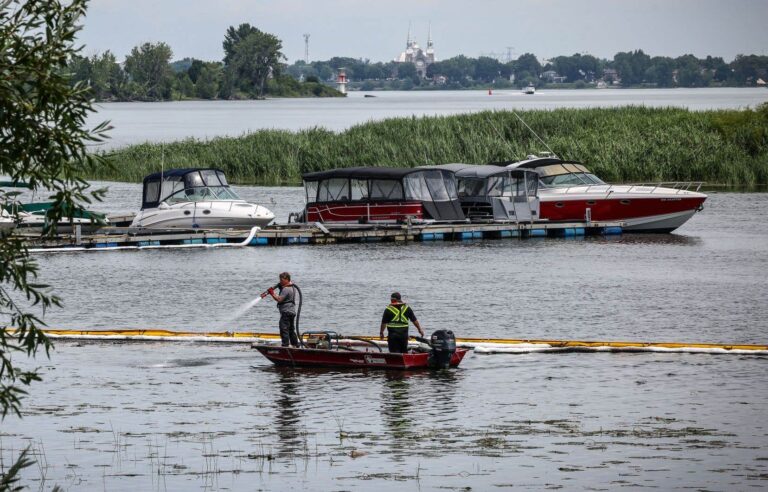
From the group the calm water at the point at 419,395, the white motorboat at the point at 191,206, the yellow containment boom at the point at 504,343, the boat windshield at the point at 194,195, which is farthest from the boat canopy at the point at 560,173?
the yellow containment boom at the point at 504,343

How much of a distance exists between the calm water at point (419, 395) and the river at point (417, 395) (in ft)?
0.21

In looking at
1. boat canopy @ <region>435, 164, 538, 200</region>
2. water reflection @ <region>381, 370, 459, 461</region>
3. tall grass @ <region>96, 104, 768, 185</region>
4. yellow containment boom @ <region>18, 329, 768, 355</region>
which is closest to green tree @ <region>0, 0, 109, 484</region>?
water reflection @ <region>381, 370, 459, 461</region>

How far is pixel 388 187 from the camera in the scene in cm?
→ 5188

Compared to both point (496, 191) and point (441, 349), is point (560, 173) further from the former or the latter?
point (441, 349)

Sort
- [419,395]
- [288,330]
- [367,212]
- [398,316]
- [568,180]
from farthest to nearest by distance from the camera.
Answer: [568,180], [367,212], [288,330], [398,316], [419,395]

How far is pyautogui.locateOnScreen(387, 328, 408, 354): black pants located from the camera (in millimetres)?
25375

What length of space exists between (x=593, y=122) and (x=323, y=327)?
1843 inches

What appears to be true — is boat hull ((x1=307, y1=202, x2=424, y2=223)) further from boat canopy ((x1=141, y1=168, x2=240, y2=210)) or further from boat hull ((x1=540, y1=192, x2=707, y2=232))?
boat hull ((x1=540, y1=192, x2=707, y2=232))

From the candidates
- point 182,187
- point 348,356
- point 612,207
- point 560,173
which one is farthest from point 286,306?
point 560,173

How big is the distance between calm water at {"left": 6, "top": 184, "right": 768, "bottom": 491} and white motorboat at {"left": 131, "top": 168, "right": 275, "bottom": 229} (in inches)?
289

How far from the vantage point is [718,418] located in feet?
74.2

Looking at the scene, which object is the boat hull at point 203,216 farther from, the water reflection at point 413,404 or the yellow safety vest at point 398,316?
the yellow safety vest at point 398,316

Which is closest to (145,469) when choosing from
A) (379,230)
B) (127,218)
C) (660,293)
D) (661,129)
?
(660,293)

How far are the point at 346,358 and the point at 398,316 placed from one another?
184cm
